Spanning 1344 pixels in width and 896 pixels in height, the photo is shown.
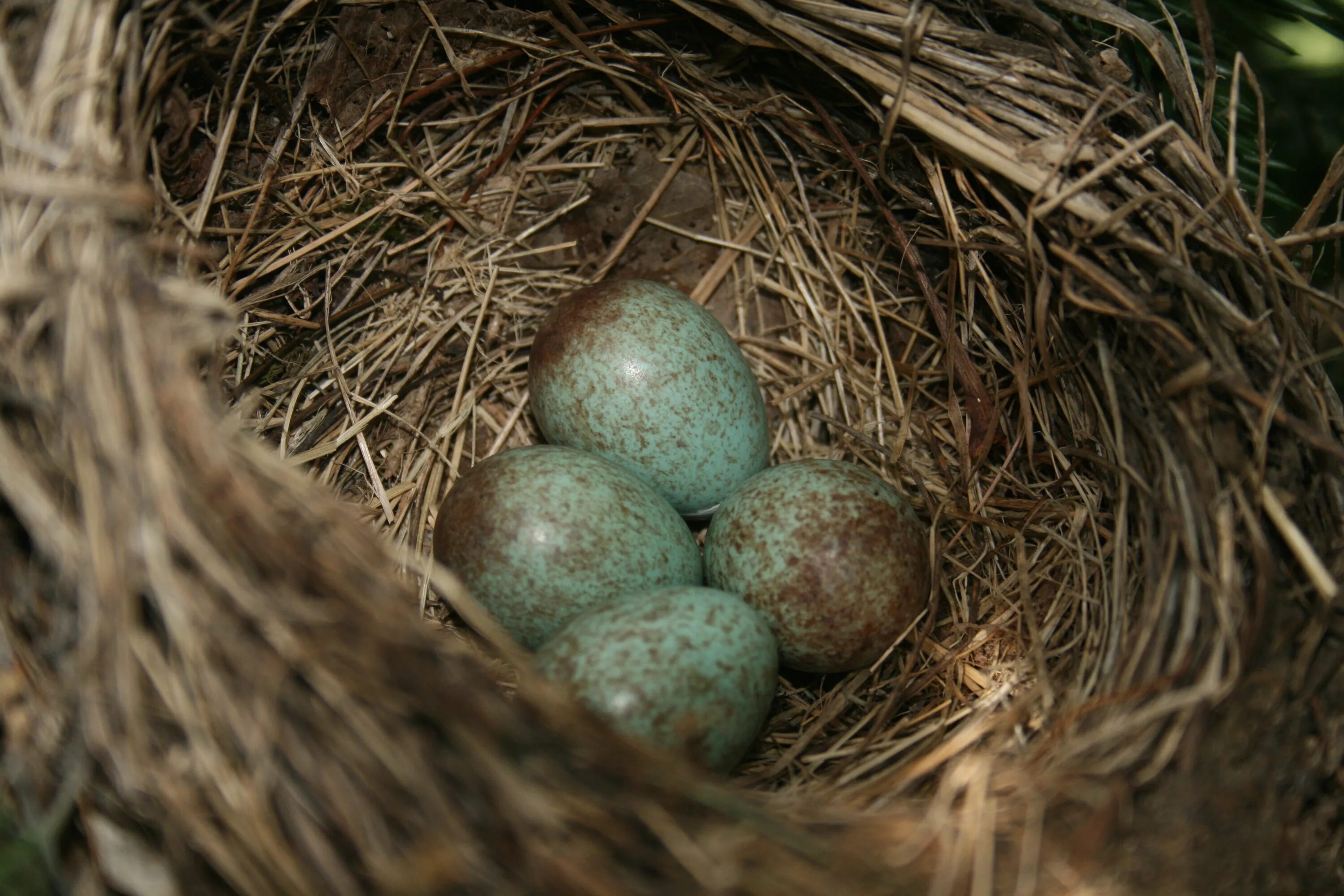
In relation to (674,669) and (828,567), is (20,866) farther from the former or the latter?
(828,567)

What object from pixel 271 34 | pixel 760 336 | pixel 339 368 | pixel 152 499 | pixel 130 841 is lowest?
pixel 130 841

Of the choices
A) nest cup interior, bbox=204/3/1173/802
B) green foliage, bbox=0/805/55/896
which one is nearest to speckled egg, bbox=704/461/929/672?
nest cup interior, bbox=204/3/1173/802

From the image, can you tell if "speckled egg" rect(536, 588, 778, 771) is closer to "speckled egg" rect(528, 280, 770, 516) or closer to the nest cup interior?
the nest cup interior

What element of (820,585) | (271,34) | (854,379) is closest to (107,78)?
(271,34)

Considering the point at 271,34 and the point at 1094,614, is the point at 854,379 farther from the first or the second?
the point at 271,34

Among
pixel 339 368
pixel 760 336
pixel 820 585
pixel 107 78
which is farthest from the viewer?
pixel 760 336

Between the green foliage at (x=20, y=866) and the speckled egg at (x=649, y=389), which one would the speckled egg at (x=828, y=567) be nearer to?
the speckled egg at (x=649, y=389)

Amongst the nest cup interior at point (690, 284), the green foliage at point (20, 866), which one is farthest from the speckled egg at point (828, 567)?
the green foliage at point (20, 866)

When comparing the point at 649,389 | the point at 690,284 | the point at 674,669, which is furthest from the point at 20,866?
the point at 690,284
